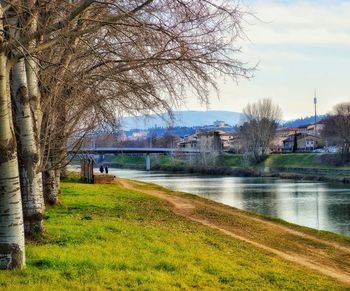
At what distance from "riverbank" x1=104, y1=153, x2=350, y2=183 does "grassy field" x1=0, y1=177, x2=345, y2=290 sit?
4665 cm

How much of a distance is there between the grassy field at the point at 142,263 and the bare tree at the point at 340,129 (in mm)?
66089

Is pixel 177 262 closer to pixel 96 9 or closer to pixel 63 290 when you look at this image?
pixel 63 290

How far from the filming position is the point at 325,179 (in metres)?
59.8

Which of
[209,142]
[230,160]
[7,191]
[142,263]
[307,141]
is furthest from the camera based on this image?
[307,141]

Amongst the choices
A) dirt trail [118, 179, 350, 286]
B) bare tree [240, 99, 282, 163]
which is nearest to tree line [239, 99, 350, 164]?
bare tree [240, 99, 282, 163]

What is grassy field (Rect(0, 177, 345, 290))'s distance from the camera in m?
6.74

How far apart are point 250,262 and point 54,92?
4947 mm

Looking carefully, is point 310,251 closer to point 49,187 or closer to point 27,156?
point 49,187

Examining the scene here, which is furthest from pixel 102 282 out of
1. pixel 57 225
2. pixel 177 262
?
pixel 57 225

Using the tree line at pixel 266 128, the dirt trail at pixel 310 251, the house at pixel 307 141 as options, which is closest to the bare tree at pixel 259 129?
→ the tree line at pixel 266 128

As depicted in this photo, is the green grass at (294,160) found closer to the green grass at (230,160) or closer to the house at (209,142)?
the green grass at (230,160)

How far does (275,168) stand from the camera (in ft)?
259

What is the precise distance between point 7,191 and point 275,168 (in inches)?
2931

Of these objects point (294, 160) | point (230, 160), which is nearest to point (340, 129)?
point (294, 160)
